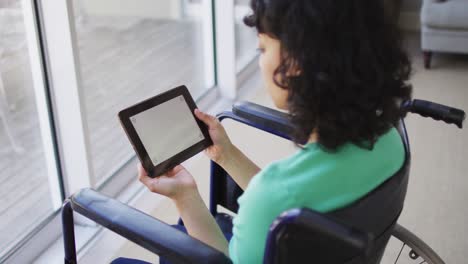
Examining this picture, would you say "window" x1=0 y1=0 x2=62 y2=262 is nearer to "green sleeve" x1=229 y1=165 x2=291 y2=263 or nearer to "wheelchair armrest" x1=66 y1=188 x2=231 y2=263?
"wheelchair armrest" x1=66 y1=188 x2=231 y2=263

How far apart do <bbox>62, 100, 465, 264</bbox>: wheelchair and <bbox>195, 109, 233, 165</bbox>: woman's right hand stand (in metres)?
0.31

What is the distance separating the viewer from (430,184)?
6.97 feet

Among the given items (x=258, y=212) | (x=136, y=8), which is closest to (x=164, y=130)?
(x=258, y=212)

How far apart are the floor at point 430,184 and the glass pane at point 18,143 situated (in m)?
0.26

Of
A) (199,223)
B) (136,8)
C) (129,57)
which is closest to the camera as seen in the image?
(199,223)

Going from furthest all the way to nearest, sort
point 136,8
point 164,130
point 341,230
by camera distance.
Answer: point 136,8
point 164,130
point 341,230

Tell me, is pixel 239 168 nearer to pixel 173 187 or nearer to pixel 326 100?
pixel 173 187

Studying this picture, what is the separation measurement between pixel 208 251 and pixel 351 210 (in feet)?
0.73

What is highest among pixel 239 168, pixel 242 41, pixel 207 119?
pixel 207 119

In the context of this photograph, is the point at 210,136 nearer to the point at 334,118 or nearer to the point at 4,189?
the point at 334,118

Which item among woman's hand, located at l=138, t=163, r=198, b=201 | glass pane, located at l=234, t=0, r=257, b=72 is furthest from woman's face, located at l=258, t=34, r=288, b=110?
glass pane, located at l=234, t=0, r=257, b=72

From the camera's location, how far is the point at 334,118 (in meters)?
0.82

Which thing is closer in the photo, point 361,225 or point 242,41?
point 361,225

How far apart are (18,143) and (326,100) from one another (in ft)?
4.71
